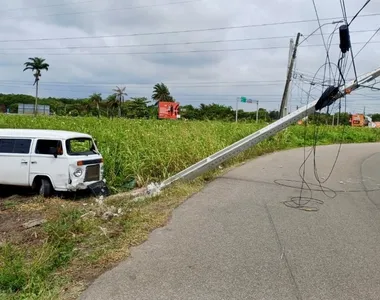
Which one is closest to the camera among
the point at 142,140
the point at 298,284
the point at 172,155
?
the point at 298,284

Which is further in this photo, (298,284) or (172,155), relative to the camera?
(172,155)

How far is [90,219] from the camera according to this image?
621 centimetres

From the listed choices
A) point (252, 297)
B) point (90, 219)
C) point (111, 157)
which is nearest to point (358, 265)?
point (252, 297)

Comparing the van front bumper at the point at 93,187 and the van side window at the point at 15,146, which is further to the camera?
the van side window at the point at 15,146

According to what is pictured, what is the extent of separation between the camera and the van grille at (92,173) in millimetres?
9797

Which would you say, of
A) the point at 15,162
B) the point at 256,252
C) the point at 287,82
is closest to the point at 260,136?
the point at 256,252

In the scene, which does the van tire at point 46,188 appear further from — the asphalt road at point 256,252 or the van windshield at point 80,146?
the asphalt road at point 256,252

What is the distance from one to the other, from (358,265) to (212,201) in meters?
3.64

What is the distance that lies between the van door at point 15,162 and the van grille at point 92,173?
159cm

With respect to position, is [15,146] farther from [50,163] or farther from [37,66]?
[37,66]

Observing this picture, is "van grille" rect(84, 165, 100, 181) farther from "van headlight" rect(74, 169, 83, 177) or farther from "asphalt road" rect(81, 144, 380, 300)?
"asphalt road" rect(81, 144, 380, 300)

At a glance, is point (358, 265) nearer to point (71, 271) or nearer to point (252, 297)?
point (252, 297)

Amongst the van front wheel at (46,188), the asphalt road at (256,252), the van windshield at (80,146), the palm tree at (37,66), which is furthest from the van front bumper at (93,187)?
the palm tree at (37,66)

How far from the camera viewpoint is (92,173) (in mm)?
10039
